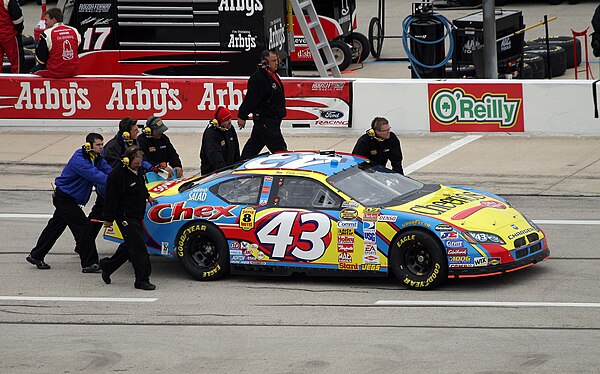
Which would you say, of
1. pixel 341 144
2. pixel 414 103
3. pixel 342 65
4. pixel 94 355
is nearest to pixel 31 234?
pixel 94 355

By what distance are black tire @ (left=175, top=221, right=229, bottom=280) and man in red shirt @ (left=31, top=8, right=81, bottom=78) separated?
924cm

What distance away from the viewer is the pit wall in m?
19.0

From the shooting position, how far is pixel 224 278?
41.1 feet

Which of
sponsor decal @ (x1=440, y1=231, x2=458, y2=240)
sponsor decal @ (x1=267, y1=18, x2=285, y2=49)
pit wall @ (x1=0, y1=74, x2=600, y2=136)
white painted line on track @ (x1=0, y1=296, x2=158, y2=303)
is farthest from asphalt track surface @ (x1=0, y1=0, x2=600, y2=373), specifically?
sponsor decal @ (x1=267, y1=18, x2=285, y2=49)

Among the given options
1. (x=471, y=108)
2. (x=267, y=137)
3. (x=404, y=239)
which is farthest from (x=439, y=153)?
(x=404, y=239)

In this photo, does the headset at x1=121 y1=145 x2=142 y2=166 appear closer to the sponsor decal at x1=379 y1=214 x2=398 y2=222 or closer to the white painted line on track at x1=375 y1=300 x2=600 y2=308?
the sponsor decal at x1=379 y1=214 x2=398 y2=222

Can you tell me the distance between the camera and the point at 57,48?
2072cm

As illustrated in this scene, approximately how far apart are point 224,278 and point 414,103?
8057 mm

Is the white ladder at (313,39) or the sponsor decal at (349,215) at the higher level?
the white ladder at (313,39)

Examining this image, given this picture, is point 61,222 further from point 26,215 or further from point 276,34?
point 276,34

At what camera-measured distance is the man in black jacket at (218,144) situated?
47.3 feet

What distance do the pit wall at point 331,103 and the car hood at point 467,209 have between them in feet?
22.2

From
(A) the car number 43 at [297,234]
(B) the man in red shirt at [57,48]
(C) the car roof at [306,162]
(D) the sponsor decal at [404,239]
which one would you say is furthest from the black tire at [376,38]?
(D) the sponsor decal at [404,239]

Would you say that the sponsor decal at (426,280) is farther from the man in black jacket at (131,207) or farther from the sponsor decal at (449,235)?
the man in black jacket at (131,207)
